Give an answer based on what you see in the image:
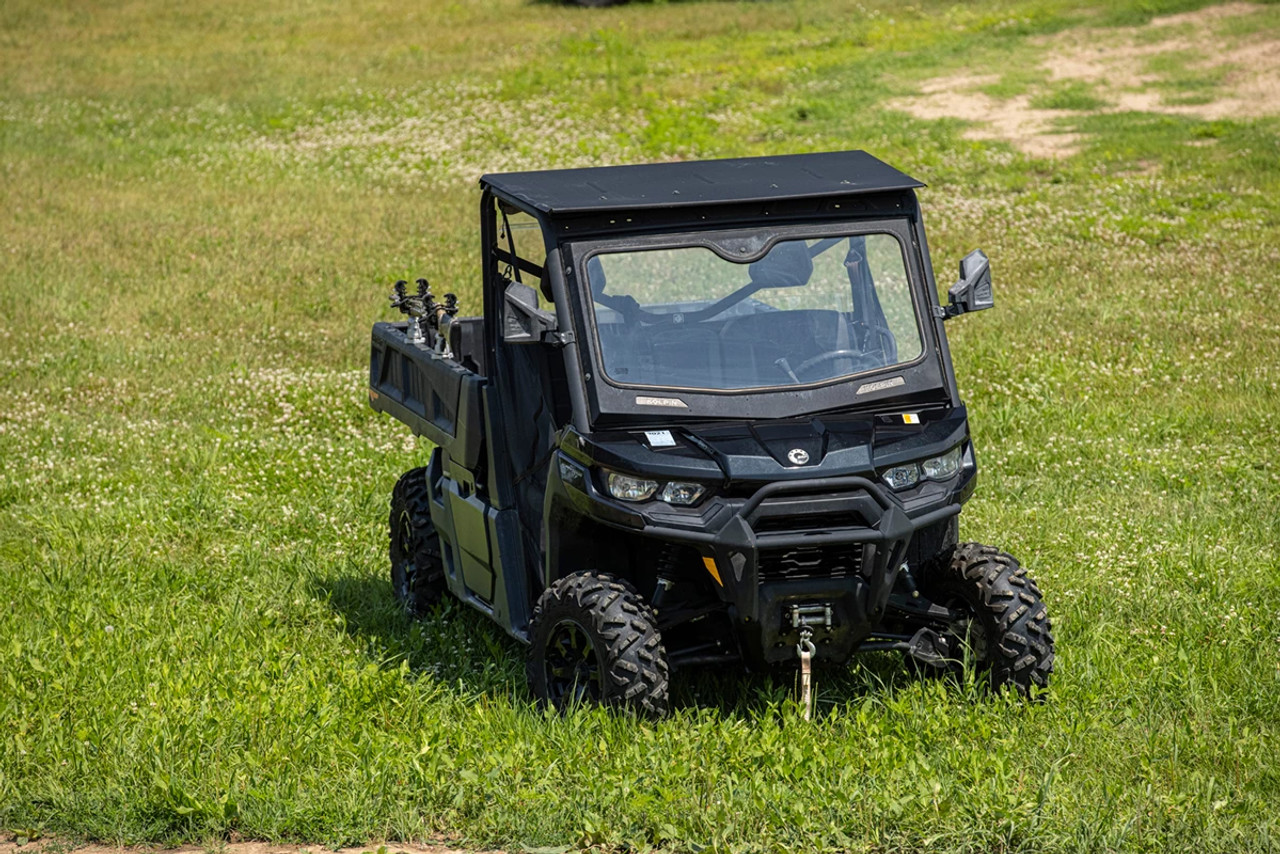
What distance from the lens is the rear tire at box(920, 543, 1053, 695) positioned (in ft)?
20.4

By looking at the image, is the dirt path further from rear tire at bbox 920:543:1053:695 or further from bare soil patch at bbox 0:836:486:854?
rear tire at bbox 920:543:1053:695

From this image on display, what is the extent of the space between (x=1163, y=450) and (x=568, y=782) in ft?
20.3

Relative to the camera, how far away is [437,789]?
5.78m

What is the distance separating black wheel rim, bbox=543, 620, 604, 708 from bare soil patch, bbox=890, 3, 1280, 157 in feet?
57.0

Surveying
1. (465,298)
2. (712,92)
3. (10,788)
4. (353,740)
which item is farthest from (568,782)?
(712,92)

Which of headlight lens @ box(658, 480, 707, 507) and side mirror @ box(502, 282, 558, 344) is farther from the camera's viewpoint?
side mirror @ box(502, 282, 558, 344)

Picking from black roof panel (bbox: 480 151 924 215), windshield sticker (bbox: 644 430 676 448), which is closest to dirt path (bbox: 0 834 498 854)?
windshield sticker (bbox: 644 430 676 448)

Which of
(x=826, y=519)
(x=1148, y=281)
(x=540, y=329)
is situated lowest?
(x=1148, y=281)

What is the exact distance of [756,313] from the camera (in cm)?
643

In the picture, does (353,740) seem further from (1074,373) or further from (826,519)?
(1074,373)

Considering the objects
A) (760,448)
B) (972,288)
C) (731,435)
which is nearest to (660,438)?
(731,435)

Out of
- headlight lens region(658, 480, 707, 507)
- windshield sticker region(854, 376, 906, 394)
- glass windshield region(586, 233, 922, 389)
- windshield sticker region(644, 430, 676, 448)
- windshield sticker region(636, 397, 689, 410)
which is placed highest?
glass windshield region(586, 233, 922, 389)

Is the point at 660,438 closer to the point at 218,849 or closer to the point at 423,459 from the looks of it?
the point at 218,849

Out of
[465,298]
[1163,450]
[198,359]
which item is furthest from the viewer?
[465,298]
